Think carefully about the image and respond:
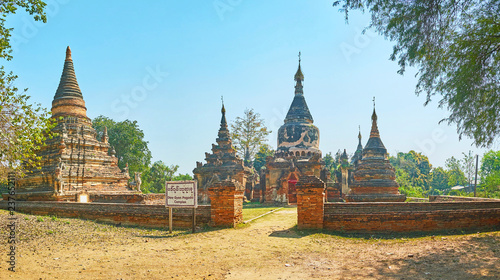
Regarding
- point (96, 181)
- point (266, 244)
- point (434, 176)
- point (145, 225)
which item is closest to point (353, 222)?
point (266, 244)

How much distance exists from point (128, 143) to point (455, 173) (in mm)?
57527

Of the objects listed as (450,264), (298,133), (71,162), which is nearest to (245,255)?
(450,264)

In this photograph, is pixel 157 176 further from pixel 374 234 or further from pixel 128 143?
pixel 374 234

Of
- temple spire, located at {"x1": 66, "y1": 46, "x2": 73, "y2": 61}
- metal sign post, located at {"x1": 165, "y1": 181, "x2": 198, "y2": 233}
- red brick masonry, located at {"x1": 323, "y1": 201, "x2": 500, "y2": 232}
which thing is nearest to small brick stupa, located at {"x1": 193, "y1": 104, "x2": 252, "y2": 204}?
temple spire, located at {"x1": 66, "y1": 46, "x2": 73, "y2": 61}

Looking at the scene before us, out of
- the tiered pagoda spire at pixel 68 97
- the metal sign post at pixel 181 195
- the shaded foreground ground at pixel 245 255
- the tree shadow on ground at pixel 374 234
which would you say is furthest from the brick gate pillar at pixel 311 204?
the tiered pagoda spire at pixel 68 97

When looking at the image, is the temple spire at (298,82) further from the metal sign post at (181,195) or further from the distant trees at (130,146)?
the metal sign post at (181,195)

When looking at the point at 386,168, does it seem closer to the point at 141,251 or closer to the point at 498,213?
the point at 498,213

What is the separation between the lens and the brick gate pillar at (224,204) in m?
10.7

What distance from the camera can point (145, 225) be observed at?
39.4 feet

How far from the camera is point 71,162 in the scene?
858 inches

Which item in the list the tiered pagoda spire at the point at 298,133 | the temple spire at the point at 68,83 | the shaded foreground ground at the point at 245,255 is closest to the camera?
the shaded foreground ground at the point at 245,255

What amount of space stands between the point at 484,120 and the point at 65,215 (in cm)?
1584

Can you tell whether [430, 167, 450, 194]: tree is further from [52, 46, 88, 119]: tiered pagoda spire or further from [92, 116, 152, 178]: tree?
[52, 46, 88, 119]: tiered pagoda spire

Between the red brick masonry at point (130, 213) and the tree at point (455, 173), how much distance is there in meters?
59.0
